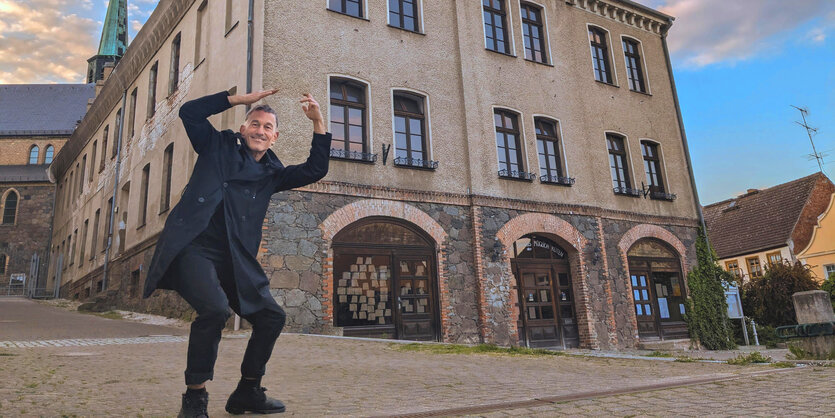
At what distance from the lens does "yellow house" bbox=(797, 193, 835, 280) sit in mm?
26875

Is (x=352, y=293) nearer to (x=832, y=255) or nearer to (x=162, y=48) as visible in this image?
(x=162, y=48)

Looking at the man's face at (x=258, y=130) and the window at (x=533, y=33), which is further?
the window at (x=533, y=33)

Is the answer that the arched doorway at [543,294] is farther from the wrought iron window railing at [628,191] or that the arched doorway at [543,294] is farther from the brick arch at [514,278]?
the wrought iron window railing at [628,191]

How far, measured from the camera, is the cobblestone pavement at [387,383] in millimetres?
3531

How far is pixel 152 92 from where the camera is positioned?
17750 millimetres

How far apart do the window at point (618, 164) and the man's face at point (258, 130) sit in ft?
46.5

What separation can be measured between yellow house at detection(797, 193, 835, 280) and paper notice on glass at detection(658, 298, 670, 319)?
15820mm

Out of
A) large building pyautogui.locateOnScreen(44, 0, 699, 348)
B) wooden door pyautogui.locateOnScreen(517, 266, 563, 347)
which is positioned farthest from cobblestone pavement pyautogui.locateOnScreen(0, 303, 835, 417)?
wooden door pyautogui.locateOnScreen(517, 266, 563, 347)

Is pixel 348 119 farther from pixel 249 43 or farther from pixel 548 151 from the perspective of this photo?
pixel 548 151

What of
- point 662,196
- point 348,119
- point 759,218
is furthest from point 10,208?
point 759,218

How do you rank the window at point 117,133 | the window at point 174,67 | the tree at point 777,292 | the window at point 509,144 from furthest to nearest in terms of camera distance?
the window at point 117,133, the tree at point 777,292, the window at point 174,67, the window at point 509,144

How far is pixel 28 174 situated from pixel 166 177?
3011cm

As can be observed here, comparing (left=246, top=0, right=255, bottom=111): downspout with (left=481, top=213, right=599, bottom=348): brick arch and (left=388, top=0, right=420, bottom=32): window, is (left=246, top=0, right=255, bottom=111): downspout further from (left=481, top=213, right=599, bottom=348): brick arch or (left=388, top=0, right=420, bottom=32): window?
(left=481, top=213, right=599, bottom=348): brick arch

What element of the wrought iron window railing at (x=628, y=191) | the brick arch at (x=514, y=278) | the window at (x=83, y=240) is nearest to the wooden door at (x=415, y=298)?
the brick arch at (x=514, y=278)
